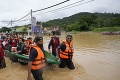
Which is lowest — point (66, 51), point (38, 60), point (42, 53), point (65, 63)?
point (65, 63)

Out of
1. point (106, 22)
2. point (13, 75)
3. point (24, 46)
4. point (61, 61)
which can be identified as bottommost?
point (13, 75)

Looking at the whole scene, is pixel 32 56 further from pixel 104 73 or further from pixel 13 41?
pixel 13 41

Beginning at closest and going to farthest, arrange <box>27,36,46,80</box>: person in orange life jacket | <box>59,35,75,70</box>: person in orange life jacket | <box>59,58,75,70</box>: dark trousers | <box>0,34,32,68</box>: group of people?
1. <box>27,36,46,80</box>: person in orange life jacket
2. <box>59,35,75,70</box>: person in orange life jacket
3. <box>59,58,75,70</box>: dark trousers
4. <box>0,34,32,68</box>: group of people

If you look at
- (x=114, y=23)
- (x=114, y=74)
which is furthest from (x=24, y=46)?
(x=114, y=23)

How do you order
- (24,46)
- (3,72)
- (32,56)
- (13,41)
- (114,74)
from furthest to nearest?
1. (13,41)
2. (24,46)
3. (3,72)
4. (114,74)
5. (32,56)

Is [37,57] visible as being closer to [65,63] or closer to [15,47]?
[65,63]

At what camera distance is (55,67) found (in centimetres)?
655

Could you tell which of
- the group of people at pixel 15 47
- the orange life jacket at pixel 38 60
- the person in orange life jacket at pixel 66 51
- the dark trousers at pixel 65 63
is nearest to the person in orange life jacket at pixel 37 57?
the orange life jacket at pixel 38 60

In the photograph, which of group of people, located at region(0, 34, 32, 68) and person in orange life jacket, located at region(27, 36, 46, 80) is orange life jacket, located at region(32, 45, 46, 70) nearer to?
person in orange life jacket, located at region(27, 36, 46, 80)

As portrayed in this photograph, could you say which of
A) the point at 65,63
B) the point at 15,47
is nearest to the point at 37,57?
the point at 65,63

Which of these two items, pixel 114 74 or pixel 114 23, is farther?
pixel 114 23

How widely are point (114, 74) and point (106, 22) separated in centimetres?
5474

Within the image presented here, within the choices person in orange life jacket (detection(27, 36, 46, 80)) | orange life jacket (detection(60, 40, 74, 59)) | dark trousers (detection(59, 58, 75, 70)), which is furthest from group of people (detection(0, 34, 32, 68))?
person in orange life jacket (detection(27, 36, 46, 80))

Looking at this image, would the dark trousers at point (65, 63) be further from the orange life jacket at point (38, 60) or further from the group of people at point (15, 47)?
the orange life jacket at point (38, 60)
